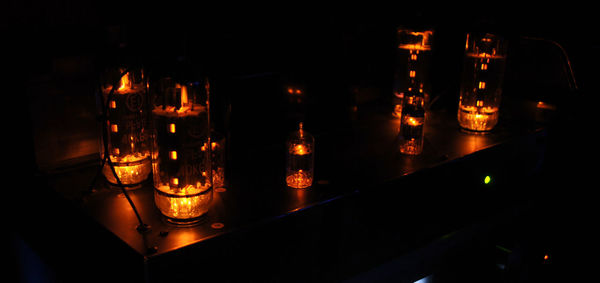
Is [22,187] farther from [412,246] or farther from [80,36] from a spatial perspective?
[412,246]

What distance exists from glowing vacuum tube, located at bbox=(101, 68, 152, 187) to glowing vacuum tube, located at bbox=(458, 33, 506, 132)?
3.42 feet

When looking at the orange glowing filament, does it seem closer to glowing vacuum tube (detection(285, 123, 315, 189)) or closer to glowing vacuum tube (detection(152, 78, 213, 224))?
glowing vacuum tube (detection(285, 123, 315, 189))

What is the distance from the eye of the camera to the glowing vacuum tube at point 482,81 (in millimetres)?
1817

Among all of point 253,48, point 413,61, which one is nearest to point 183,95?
point 253,48

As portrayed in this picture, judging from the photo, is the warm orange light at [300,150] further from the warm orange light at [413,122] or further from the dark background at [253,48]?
the warm orange light at [413,122]

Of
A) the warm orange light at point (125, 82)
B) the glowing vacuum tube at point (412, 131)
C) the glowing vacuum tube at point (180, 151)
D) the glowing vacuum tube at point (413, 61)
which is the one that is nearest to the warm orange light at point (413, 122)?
the glowing vacuum tube at point (412, 131)

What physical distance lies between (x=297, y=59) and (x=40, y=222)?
861 millimetres

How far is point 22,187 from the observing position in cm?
143

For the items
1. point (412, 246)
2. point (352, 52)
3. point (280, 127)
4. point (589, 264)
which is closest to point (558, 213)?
point (589, 264)

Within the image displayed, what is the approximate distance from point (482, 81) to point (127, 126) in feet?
3.65

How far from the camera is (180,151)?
1.22 m

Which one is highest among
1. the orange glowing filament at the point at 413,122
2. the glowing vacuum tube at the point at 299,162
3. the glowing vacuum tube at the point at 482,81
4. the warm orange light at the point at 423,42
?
the warm orange light at the point at 423,42

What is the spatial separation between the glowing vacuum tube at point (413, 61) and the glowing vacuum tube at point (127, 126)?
93 cm

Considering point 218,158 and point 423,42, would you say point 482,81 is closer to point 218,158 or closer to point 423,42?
point 423,42
